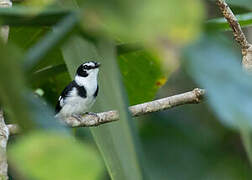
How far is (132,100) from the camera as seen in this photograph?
190 cm

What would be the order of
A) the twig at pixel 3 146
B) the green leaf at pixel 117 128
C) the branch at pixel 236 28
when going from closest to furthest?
the green leaf at pixel 117 128
the twig at pixel 3 146
the branch at pixel 236 28

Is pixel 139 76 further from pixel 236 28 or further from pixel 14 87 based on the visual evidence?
pixel 14 87

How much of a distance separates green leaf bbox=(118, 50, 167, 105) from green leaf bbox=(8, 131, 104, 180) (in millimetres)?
1580

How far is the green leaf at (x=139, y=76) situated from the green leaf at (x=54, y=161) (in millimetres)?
1580

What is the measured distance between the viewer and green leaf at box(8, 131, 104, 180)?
23 cm

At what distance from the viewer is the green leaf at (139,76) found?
1850 millimetres

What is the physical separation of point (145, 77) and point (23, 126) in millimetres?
1613

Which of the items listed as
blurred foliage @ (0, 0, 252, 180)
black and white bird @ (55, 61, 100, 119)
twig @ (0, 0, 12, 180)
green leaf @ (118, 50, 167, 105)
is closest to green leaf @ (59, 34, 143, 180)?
blurred foliage @ (0, 0, 252, 180)

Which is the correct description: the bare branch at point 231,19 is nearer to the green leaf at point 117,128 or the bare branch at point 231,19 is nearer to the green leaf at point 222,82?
the green leaf at point 117,128

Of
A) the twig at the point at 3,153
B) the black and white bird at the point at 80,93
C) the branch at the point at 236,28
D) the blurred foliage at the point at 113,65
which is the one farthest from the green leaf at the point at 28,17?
the black and white bird at the point at 80,93

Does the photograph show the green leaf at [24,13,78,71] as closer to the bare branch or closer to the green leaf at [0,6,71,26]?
the green leaf at [0,6,71,26]

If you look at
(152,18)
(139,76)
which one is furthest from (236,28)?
(152,18)

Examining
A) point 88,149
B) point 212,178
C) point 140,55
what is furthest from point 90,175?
point 212,178

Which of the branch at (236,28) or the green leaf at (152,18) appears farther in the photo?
the branch at (236,28)
